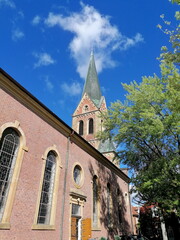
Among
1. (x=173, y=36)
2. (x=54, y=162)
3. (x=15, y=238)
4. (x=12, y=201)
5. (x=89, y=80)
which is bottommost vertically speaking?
(x=15, y=238)

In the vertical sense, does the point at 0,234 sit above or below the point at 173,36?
below

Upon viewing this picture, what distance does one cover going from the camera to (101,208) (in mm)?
15789

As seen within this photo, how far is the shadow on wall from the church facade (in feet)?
0.27

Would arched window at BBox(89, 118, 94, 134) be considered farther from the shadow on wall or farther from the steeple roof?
the shadow on wall

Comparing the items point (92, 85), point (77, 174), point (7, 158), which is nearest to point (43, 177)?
point (7, 158)

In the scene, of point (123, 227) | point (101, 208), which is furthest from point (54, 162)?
point (123, 227)

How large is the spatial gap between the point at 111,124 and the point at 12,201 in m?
9.61

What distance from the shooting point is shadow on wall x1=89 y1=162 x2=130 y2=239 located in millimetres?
16078

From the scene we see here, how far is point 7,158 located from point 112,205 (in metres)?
13.1

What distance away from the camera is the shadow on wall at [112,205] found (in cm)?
1608

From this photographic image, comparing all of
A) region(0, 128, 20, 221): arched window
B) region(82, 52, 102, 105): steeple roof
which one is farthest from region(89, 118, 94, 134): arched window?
region(0, 128, 20, 221): arched window

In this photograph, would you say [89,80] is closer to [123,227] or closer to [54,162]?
[123,227]

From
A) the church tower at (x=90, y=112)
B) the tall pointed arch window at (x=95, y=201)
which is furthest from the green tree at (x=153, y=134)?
the church tower at (x=90, y=112)

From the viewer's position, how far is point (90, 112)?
4172 cm
